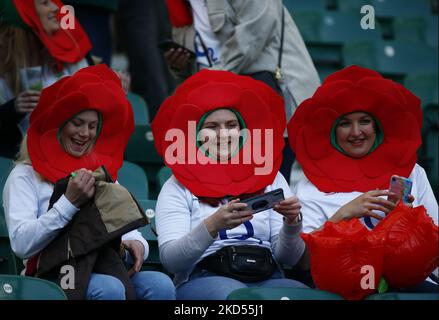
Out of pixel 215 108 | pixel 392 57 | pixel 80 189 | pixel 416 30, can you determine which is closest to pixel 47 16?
pixel 215 108

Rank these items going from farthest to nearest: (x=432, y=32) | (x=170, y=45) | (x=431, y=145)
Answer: (x=432, y=32), (x=431, y=145), (x=170, y=45)

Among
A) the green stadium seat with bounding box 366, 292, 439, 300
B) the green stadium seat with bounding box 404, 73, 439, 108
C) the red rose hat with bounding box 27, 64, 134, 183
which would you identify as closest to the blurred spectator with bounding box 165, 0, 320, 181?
the red rose hat with bounding box 27, 64, 134, 183

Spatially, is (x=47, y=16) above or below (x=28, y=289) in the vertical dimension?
above

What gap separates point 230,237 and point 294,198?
0.31 meters

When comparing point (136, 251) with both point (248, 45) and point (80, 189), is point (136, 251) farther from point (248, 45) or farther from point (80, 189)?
point (248, 45)

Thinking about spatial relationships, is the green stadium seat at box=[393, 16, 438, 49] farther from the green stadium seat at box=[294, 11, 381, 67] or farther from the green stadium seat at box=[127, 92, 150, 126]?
the green stadium seat at box=[127, 92, 150, 126]

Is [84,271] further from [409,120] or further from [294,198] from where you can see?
[409,120]

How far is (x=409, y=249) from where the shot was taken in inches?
138

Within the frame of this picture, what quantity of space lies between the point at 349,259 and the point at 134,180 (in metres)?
1.51

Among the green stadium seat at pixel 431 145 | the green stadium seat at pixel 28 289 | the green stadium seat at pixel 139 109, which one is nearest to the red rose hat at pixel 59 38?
the green stadium seat at pixel 139 109

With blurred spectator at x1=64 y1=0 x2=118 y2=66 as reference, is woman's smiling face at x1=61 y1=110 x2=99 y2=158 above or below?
below

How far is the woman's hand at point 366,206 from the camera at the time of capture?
3.82 meters

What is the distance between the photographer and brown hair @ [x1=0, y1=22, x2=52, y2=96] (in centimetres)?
475

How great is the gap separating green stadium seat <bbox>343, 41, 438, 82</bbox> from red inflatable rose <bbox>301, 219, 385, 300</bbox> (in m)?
3.40
